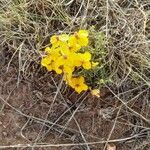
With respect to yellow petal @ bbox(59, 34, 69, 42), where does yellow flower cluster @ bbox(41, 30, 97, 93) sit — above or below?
below

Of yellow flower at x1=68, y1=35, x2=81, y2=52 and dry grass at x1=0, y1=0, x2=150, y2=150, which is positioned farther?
dry grass at x1=0, y1=0, x2=150, y2=150

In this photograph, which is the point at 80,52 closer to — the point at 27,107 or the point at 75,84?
the point at 75,84

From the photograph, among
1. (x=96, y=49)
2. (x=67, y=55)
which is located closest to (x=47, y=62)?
(x=67, y=55)

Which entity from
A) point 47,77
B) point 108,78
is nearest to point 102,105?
point 108,78

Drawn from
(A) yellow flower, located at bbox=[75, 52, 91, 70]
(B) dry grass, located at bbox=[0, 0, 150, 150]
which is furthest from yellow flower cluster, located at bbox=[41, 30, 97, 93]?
(B) dry grass, located at bbox=[0, 0, 150, 150]

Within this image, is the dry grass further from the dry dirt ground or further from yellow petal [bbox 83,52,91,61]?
yellow petal [bbox 83,52,91,61]


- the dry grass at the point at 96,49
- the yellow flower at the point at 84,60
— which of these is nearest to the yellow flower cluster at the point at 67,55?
the yellow flower at the point at 84,60
